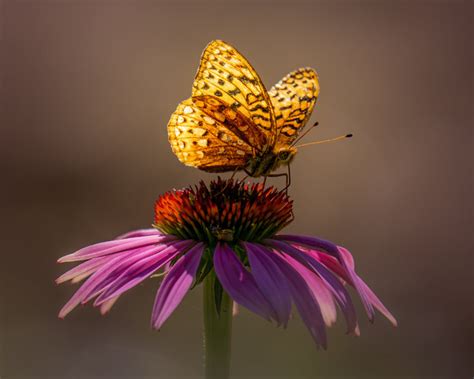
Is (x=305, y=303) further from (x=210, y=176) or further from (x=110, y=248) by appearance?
(x=210, y=176)

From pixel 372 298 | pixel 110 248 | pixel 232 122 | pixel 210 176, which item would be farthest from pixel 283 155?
pixel 210 176


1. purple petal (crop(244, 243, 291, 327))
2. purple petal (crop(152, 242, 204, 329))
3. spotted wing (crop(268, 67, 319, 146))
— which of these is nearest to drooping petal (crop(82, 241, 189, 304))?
purple petal (crop(152, 242, 204, 329))

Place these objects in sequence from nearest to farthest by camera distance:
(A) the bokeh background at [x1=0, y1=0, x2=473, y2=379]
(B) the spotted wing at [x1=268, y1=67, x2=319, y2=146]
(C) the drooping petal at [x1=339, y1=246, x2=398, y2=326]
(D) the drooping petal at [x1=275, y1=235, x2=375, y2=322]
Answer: (D) the drooping petal at [x1=275, y1=235, x2=375, y2=322], (C) the drooping petal at [x1=339, y1=246, x2=398, y2=326], (B) the spotted wing at [x1=268, y1=67, x2=319, y2=146], (A) the bokeh background at [x1=0, y1=0, x2=473, y2=379]

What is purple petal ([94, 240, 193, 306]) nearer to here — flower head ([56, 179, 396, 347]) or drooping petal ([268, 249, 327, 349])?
flower head ([56, 179, 396, 347])

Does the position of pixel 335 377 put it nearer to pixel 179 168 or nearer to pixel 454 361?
pixel 454 361

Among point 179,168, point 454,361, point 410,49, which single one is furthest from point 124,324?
point 410,49

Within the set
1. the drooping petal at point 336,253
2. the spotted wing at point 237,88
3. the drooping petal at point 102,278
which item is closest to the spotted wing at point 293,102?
the spotted wing at point 237,88
